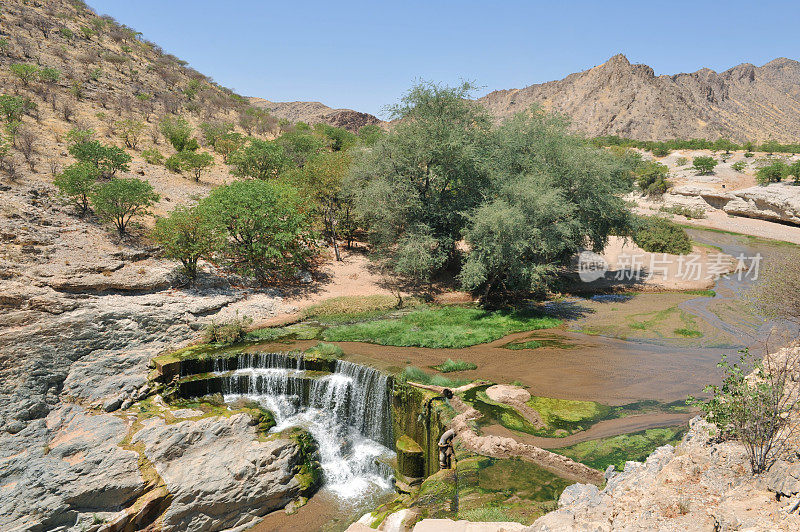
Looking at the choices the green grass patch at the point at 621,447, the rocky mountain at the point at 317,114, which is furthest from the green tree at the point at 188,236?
the rocky mountain at the point at 317,114

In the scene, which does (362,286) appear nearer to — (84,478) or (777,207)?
(84,478)

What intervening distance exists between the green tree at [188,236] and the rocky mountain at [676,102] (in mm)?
71820

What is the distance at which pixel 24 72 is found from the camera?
28.0 m

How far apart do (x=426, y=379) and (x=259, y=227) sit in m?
12.6

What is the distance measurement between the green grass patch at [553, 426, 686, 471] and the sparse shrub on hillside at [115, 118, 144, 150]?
32.3m

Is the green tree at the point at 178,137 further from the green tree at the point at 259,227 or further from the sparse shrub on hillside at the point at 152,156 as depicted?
the green tree at the point at 259,227

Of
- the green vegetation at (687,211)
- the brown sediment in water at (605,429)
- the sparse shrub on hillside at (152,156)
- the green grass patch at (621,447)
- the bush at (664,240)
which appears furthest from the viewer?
the green vegetation at (687,211)

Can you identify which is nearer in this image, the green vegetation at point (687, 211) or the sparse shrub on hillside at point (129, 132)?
the sparse shrub on hillside at point (129, 132)

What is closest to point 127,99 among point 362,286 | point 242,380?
point 362,286

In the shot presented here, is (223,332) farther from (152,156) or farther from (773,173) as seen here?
(773,173)

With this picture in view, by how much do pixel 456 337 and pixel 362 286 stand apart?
24.9 feet

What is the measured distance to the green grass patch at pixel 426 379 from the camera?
40.8 feet

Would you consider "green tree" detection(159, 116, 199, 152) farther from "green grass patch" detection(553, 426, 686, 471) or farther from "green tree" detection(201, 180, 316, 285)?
"green grass patch" detection(553, 426, 686, 471)

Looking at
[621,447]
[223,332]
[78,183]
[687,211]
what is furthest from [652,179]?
[78,183]
